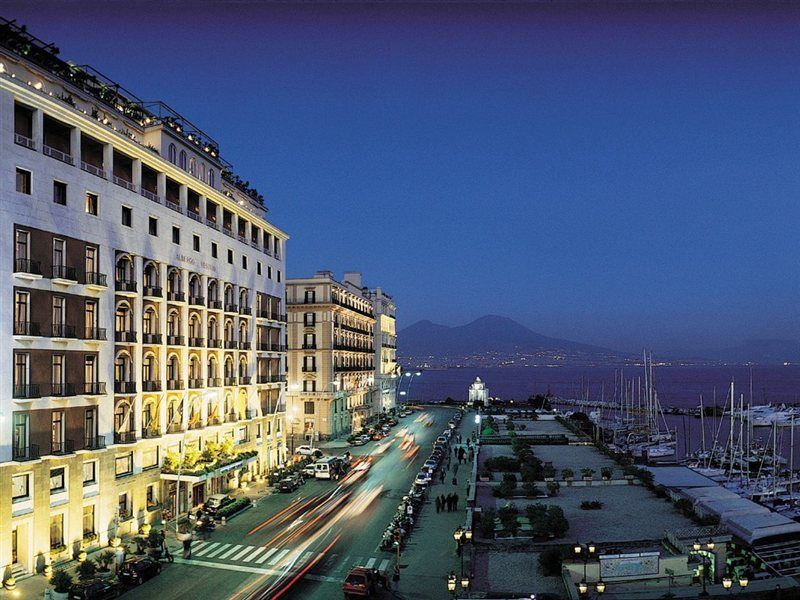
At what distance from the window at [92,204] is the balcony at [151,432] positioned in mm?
14529

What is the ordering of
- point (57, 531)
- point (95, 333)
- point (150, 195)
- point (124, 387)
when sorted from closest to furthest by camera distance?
point (57, 531) < point (95, 333) < point (124, 387) < point (150, 195)

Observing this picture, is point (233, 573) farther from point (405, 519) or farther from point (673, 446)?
point (673, 446)

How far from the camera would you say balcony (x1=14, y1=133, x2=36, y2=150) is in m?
35.5

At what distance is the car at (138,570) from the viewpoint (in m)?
33.1

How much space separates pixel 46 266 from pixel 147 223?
35.0ft

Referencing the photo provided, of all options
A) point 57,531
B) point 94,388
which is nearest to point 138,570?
point 57,531

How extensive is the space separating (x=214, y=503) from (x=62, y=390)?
1497cm

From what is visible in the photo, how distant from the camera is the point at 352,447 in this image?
83.2 metres

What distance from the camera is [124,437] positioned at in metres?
43.0

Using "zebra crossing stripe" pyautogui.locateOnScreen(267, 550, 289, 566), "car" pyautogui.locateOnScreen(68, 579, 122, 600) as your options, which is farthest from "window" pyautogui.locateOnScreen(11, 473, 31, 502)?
"zebra crossing stripe" pyautogui.locateOnScreen(267, 550, 289, 566)

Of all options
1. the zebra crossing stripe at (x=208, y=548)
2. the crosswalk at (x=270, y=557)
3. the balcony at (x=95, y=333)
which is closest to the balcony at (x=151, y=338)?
the balcony at (x=95, y=333)

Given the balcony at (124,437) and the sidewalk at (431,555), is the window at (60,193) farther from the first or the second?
the sidewalk at (431,555)

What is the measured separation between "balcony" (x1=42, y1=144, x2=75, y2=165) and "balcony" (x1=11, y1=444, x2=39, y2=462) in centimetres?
1561

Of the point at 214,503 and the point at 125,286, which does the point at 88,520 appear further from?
the point at 125,286
